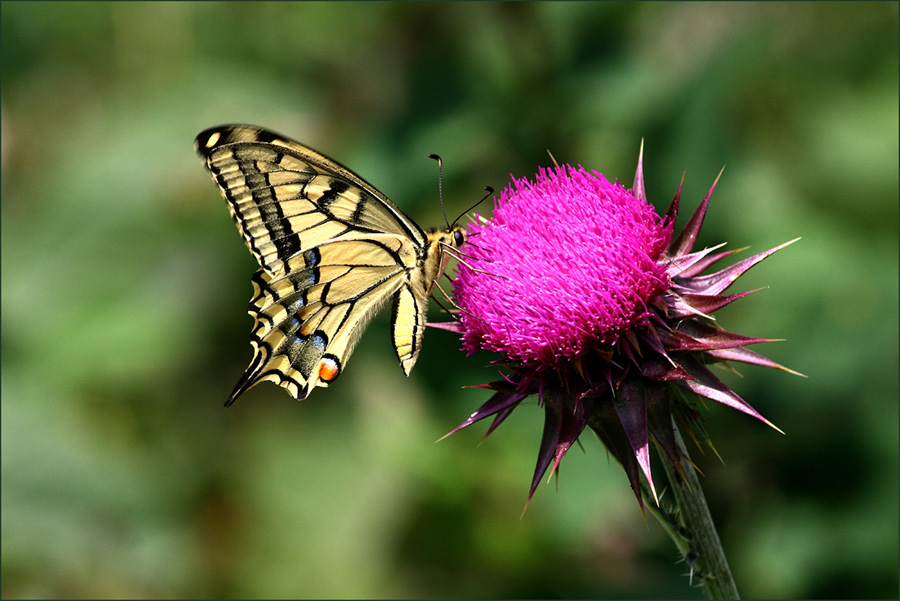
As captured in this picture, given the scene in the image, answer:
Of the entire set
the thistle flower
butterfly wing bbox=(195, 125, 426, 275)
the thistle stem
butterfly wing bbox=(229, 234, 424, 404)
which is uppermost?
butterfly wing bbox=(195, 125, 426, 275)

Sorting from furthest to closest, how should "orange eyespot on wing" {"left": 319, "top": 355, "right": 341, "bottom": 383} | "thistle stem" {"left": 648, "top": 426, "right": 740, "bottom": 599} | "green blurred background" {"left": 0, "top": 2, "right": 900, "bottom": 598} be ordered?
1. "green blurred background" {"left": 0, "top": 2, "right": 900, "bottom": 598}
2. "orange eyespot on wing" {"left": 319, "top": 355, "right": 341, "bottom": 383}
3. "thistle stem" {"left": 648, "top": 426, "right": 740, "bottom": 599}

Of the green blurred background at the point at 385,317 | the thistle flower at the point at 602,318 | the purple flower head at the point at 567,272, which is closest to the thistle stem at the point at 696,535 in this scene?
the thistle flower at the point at 602,318

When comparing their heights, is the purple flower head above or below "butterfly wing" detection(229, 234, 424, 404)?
below

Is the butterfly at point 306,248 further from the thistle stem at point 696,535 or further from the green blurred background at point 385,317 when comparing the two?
the thistle stem at point 696,535

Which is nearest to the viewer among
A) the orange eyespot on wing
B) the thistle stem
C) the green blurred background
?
the thistle stem

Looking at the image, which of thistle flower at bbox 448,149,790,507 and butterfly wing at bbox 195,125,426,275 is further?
butterfly wing at bbox 195,125,426,275

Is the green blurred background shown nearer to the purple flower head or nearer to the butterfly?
the butterfly

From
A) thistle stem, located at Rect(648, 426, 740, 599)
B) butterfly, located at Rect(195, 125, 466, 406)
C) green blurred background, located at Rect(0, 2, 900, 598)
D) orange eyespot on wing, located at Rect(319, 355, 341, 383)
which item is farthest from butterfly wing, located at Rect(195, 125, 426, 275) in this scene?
thistle stem, located at Rect(648, 426, 740, 599)
